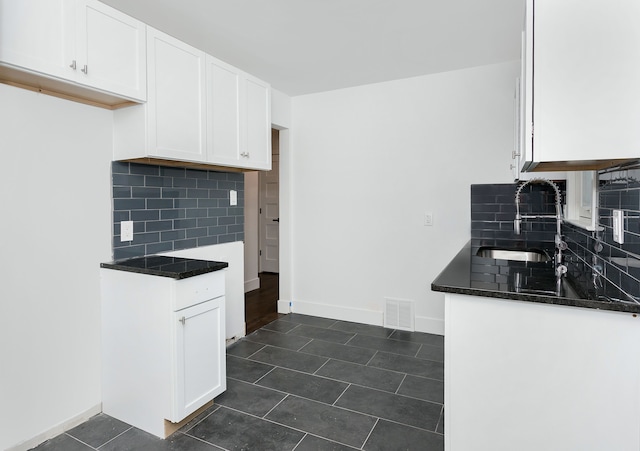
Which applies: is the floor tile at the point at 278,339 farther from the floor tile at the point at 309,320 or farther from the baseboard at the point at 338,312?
the baseboard at the point at 338,312

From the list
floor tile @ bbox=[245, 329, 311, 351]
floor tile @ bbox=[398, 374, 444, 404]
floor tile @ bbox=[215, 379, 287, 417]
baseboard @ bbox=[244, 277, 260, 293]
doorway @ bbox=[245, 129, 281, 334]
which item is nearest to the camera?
floor tile @ bbox=[215, 379, 287, 417]

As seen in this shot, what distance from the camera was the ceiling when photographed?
2240 mm

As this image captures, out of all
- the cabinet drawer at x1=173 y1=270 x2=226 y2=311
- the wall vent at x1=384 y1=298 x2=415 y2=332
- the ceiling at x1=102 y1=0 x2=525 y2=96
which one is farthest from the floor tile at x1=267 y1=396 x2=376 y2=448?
the ceiling at x1=102 y1=0 x2=525 y2=96

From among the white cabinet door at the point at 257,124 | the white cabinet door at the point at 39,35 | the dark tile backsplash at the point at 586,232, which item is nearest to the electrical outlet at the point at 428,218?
the dark tile backsplash at the point at 586,232

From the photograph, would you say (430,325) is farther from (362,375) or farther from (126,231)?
(126,231)

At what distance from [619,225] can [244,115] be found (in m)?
2.42

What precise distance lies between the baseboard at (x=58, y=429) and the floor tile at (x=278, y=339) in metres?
1.36

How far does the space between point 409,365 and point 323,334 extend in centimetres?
93

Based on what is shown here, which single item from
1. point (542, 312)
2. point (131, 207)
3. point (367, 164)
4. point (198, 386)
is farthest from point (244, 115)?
point (542, 312)

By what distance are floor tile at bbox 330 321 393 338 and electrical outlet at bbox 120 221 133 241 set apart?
2078 mm

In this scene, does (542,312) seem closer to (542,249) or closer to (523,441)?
(523,441)

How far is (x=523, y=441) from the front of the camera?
137cm

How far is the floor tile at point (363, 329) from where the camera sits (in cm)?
346

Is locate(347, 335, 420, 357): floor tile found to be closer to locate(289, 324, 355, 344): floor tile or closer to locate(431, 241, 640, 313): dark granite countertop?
locate(289, 324, 355, 344): floor tile
